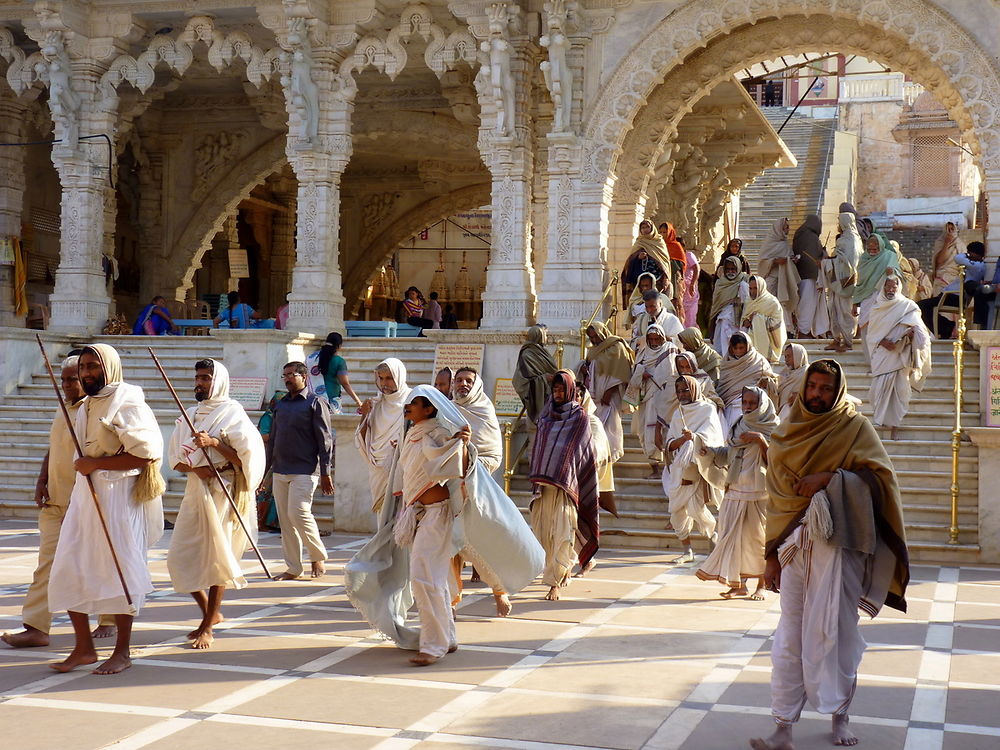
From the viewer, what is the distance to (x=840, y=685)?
15.5ft

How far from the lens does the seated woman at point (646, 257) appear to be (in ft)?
47.9

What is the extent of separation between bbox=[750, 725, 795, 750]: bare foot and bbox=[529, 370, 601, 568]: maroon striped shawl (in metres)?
3.57

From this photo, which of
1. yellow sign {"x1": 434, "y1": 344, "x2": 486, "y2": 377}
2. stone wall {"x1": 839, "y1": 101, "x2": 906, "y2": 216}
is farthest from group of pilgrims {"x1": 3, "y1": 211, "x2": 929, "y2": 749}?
stone wall {"x1": 839, "y1": 101, "x2": 906, "y2": 216}

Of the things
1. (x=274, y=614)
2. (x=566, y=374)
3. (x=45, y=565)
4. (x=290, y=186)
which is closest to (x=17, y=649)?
(x=45, y=565)

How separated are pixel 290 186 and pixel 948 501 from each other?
17.2 meters

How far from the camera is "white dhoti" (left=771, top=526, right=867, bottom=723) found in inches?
185

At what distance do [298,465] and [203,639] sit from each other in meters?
2.50

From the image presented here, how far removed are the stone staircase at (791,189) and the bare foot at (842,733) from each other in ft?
64.6

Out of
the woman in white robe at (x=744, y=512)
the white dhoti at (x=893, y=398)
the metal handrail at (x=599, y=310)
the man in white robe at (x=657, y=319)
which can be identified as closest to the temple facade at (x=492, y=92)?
the metal handrail at (x=599, y=310)

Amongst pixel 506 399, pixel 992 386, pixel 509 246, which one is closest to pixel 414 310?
pixel 509 246

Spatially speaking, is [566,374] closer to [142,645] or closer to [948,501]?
[142,645]

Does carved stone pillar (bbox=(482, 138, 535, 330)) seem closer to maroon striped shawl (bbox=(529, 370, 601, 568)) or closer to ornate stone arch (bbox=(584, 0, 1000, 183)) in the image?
ornate stone arch (bbox=(584, 0, 1000, 183))

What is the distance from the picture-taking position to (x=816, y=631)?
4.73m

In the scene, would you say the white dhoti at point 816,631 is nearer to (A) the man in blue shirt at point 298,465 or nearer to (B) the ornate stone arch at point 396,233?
(A) the man in blue shirt at point 298,465
